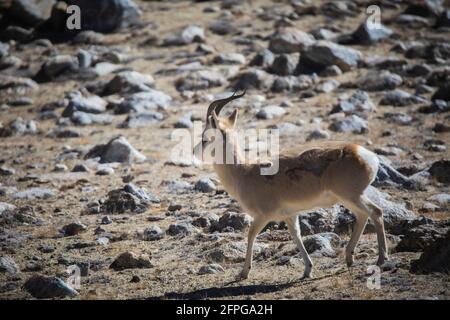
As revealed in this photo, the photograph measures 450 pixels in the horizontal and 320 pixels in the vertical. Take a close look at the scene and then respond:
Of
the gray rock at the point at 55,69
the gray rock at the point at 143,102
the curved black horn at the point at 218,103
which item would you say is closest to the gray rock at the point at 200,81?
the gray rock at the point at 143,102

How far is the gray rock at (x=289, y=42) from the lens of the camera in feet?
100

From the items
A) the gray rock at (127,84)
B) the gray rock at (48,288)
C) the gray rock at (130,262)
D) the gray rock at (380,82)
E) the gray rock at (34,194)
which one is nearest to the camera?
the gray rock at (48,288)

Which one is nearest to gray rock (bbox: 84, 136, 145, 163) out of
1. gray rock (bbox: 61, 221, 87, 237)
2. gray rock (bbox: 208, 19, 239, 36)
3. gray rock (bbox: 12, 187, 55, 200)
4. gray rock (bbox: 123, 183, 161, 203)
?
gray rock (bbox: 12, 187, 55, 200)

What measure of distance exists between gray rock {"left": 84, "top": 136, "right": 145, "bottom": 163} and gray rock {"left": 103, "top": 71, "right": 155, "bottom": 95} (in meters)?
6.88

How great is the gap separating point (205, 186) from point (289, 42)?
14.7 metres

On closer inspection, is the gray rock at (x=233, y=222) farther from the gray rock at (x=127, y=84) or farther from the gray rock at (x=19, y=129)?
the gray rock at (x=127, y=84)

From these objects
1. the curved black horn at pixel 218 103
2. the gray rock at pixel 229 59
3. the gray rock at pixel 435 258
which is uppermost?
the curved black horn at pixel 218 103

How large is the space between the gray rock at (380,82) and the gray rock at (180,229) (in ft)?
47.5

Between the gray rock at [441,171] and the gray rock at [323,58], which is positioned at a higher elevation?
the gray rock at [441,171]

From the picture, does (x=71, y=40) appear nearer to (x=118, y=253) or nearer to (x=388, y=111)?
(x=388, y=111)

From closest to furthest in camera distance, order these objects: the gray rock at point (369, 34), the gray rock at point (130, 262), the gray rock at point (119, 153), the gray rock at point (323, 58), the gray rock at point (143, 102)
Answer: the gray rock at point (130, 262) < the gray rock at point (119, 153) < the gray rock at point (143, 102) < the gray rock at point (323, 58) < the gray rock at point (369, 34)

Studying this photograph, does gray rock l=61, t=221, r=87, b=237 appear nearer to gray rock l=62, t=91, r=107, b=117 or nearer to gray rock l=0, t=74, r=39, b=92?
gray rock l=62, t=91, r=107, b=117

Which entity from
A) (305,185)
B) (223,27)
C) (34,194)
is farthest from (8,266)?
(223,27)

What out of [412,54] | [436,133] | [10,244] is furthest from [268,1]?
[10,244]
